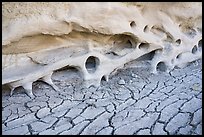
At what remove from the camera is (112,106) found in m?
1.78

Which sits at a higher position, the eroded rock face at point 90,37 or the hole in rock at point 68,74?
the eroded rock face at point 90,37

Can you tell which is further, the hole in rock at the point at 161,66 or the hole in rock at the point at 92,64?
the hole in rock at the point at 161,66

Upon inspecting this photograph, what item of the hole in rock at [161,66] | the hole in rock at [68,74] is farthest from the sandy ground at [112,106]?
the hole in rock at [161,66]

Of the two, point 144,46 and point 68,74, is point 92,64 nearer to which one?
point 68,74

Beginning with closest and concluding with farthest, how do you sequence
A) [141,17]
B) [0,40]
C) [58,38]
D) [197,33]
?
[0,40] < [58,38] < [141,17] < [197,33]

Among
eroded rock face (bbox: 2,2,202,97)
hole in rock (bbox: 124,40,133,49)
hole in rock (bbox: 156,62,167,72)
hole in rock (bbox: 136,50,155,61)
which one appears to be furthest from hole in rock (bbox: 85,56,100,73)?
hole in rock (bbox: 156,62,167,72)

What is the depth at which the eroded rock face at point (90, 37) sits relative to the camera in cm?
168

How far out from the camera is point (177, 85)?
6.95 feet

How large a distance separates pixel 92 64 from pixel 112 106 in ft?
1.49

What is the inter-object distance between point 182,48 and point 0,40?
4.72ft

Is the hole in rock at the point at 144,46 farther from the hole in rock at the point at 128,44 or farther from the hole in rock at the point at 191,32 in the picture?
the hole in rock at the point at 191,32

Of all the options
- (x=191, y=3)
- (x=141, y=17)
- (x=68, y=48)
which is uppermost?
(x=191, y=3)

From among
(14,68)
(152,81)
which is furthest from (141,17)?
(14,68)

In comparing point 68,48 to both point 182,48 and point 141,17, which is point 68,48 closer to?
point 141,17
